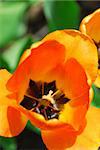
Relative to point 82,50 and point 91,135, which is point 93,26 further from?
point 91,135

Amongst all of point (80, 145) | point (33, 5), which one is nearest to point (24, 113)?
point (80, 145)

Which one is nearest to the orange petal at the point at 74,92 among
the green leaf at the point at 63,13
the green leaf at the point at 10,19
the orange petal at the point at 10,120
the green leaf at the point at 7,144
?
the orange petal at the point at 10,120

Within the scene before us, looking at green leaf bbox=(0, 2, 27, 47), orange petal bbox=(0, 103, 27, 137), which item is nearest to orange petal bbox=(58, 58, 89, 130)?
orange petal bbox=(0, 103, 27, 137)

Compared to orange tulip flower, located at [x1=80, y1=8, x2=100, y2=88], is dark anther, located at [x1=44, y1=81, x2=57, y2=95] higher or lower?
A: lower

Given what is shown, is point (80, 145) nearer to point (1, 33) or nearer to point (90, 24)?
point (90, 24)

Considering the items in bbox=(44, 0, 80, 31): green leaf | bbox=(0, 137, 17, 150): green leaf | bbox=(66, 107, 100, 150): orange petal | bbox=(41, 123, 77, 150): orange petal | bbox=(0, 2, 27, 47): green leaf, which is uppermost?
bbox=(41, 123, 77, 150): orange petal

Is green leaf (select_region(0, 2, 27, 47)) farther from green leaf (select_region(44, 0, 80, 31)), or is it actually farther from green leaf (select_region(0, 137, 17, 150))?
green leaf (select_region(0, 137, 17, 150))

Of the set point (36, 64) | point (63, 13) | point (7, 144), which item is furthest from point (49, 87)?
point (63, 13)
